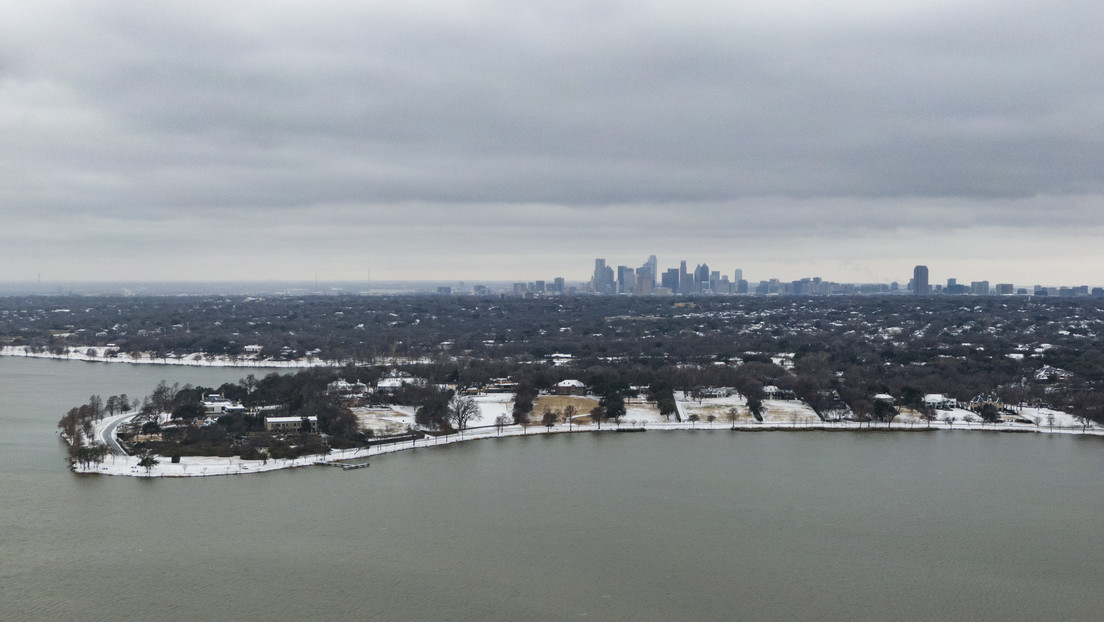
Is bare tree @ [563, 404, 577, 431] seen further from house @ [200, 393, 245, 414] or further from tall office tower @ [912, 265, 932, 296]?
tall office tower @ [912, 265, 932, 296]

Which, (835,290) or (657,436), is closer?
(657,436)

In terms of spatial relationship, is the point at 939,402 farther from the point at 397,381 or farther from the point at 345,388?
the point at 345,388

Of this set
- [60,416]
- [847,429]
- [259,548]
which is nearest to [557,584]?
[259,548]

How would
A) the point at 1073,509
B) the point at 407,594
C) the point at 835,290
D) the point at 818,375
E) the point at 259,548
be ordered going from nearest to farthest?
1. the point at 407,594
2. the point at 259,548
3. the point at 1073,509
4. the point at 818,375
5. the point at 835,290

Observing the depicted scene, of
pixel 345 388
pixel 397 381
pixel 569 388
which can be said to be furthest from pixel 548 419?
pixel 397 381

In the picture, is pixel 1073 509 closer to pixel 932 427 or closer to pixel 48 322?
pixel 932 427

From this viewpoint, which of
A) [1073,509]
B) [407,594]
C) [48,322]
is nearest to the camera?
[407,594]

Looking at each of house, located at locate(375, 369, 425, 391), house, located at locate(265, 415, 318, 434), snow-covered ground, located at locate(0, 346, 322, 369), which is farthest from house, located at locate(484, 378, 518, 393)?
snow-covered ground, located at locate(0, 346, 322, 369)
